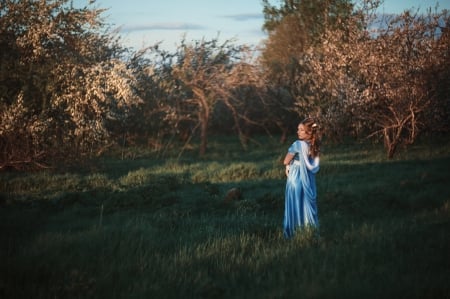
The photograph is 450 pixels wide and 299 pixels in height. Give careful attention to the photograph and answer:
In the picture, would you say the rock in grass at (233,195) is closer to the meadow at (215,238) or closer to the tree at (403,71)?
the meadow at (215,238)

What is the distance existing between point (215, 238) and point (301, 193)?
1.71m

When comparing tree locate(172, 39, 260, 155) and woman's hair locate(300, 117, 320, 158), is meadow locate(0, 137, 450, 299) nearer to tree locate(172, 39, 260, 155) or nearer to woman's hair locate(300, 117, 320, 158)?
woman's hair locate(300, 117, 320, 158)

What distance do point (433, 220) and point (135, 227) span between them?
5.30 metres

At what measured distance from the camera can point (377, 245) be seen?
23.4 feet

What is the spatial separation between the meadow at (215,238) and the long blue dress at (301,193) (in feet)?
1.16

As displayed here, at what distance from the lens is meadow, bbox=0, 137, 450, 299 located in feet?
17.8

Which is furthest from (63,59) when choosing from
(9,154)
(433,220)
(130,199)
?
(433,220)

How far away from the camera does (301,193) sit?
820 centimetres

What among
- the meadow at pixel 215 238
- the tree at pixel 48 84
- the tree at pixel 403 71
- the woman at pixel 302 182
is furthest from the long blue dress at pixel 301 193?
the tree at pixel 403 71

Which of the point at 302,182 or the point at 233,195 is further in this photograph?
the point at 233,195

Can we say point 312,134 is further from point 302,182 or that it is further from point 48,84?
point 48,84

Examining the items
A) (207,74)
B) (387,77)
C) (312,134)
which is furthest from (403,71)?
(312,134)

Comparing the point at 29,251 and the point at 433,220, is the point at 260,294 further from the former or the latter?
the point at 433,220

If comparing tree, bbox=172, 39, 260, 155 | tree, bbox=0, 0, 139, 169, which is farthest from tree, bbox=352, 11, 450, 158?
tree, bbox=0, 0, 139, 169
